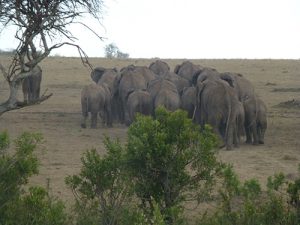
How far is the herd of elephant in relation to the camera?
13.7 metres

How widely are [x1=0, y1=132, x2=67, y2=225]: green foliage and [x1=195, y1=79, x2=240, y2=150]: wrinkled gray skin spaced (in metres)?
7.45

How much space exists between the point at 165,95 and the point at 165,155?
9.12m

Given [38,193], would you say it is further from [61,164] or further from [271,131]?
[271,131]

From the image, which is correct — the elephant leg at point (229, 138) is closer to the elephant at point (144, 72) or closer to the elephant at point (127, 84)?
the elephant at point (127, 84)

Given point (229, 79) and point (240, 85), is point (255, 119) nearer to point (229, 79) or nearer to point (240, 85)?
point (229, 79)

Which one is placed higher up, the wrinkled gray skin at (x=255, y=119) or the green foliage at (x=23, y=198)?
the green foliage at (x=23, y=198)

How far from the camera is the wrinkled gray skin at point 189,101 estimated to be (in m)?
15.9

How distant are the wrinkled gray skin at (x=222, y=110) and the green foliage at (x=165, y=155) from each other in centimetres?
717

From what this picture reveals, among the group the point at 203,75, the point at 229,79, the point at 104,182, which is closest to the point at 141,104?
the point at 229,79

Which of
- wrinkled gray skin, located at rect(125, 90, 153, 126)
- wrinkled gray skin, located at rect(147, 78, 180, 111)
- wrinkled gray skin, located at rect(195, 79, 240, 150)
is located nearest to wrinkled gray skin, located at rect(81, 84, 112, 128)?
wrinkled gray skin, located at rect(125, 90, 153, 126)

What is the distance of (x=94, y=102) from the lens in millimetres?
16656

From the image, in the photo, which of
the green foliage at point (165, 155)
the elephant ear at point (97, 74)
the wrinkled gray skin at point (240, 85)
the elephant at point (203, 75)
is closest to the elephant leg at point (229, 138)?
the wrinkled gray skin at point (240, 85)

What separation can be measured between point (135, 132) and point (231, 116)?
24.8 ft

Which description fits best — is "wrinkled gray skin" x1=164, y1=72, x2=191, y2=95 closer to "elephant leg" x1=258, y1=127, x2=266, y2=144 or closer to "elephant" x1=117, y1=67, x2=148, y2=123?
"elephant" x1=117, y1=67, x2=148, y2=123
